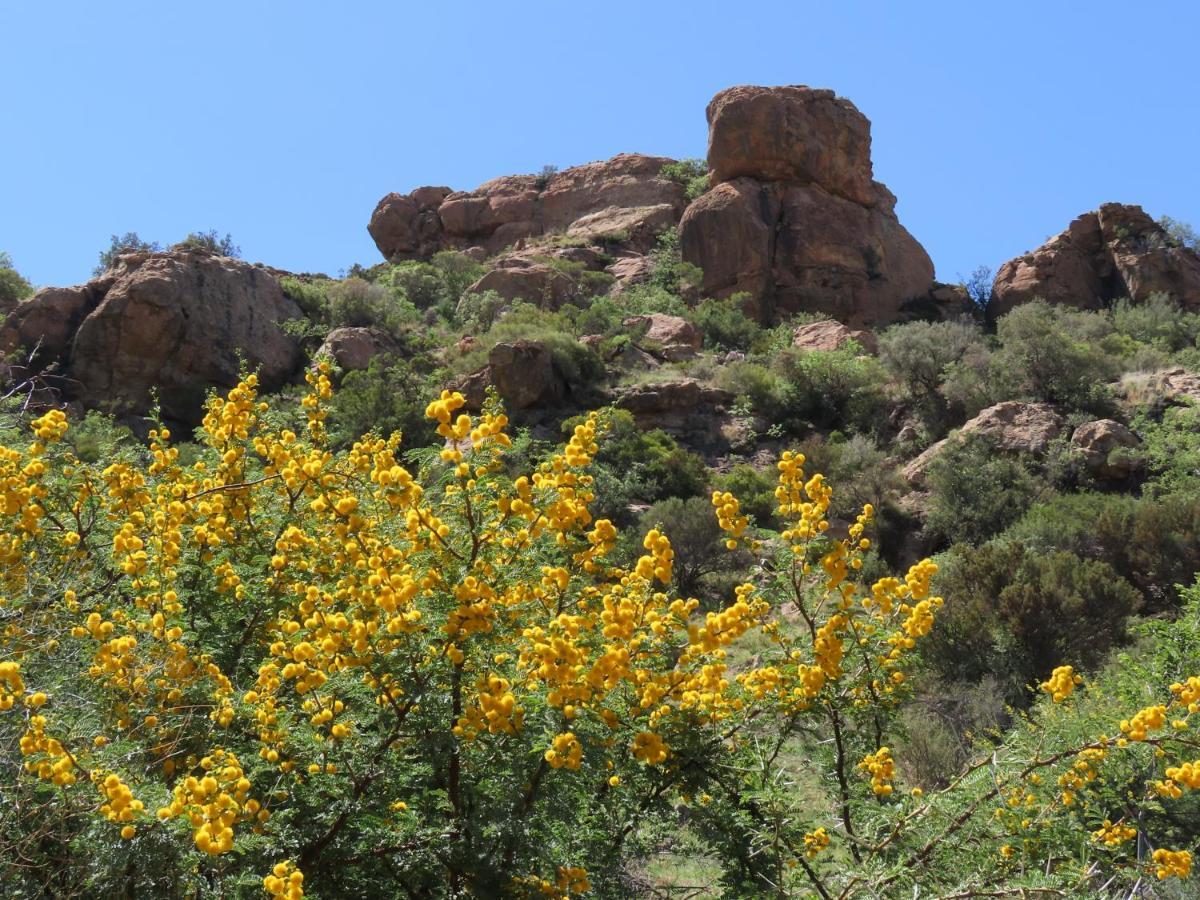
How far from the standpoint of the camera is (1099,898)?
11.0 feet

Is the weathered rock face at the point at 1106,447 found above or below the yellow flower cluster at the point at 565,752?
above

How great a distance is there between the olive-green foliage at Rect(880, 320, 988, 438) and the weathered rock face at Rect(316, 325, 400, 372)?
1209cm

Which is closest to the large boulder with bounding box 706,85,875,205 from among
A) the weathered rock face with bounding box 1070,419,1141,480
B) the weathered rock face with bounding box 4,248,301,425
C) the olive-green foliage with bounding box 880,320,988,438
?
the olive-green foliage with bounding box 880,320,988,438

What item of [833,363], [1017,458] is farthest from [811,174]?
[1017,458]

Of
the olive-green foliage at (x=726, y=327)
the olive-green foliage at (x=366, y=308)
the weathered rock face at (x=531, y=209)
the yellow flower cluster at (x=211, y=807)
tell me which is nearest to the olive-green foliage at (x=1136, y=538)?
the olive-green foliage at (x=726, y=327)

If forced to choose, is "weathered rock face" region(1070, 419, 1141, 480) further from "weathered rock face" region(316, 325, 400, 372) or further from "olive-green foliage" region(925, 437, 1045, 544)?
"weathered rock face" region(316, 325, 400, 372)

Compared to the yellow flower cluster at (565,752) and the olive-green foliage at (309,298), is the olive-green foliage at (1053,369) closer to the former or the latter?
the olive-green foliage at (309,298)

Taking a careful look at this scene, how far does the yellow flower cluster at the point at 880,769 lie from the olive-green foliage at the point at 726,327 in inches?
1013

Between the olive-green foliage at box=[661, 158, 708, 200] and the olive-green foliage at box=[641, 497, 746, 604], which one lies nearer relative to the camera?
the olive-green foliage at box=[641, 497, 746, 604]

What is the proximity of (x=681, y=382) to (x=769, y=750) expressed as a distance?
65.3 feet

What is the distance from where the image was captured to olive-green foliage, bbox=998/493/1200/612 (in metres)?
15.4

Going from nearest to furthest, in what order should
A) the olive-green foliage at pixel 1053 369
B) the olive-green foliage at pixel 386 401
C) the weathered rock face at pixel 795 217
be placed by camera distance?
1. the olive-green foliage at pixel 386 401
2. the olive-green foliage at pixel 1053 369
3. the weathered rock face at pixel 795 217

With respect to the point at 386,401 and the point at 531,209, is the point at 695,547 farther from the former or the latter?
the point at 531,209

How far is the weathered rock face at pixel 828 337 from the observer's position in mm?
27859
